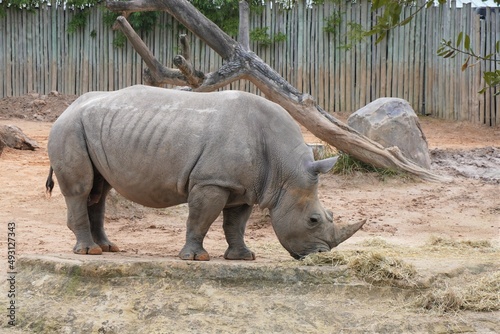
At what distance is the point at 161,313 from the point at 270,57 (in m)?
13.4

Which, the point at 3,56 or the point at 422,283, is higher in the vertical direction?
the point at 3,56

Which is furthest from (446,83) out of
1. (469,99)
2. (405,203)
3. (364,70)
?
(405,203)

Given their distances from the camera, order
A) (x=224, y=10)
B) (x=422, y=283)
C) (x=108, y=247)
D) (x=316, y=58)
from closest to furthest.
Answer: (x=422, y=283) → (x=108, y=247) → (x=316, y=58) → (x=224, y=10)

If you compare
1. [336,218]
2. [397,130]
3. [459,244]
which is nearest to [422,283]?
[459,244]

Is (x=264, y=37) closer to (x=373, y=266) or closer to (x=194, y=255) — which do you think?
(x=194, y=255)

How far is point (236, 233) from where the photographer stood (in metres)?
6.46

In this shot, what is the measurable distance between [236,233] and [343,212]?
311cm

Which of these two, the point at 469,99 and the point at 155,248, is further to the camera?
the point at 469,99

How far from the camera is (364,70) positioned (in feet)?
59.1

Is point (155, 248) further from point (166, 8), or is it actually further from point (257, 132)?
point (166, 8)

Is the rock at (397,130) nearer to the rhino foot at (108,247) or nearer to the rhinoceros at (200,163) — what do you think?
the rhinoceros at (200,163)

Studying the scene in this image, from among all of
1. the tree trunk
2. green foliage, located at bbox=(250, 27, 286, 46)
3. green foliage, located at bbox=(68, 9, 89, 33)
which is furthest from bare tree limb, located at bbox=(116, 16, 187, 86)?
green foliage, located at bbox=(68, 9, 89, 33)

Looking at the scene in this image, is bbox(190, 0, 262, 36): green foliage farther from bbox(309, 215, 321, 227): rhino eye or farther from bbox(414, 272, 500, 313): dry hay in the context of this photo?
bbox(414, 272, 500, 313): dry hay

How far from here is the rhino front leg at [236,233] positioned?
6406 millimetres
